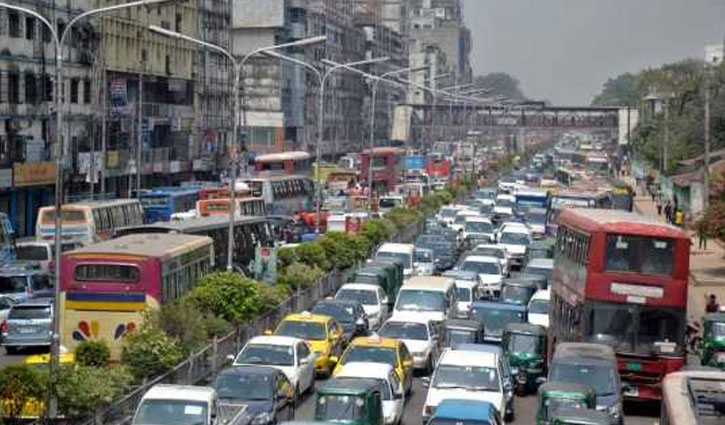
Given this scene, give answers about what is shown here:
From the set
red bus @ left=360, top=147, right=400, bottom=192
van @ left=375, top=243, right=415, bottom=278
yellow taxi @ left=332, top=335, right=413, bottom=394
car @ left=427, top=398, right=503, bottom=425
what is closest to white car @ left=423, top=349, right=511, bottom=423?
yellow taxi @ left=332, top=335, right=413, bottom=394

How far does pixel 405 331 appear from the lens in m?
34.5

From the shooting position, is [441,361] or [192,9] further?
[192,9]

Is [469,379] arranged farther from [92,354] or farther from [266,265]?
[266,265]

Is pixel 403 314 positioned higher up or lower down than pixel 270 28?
lower down

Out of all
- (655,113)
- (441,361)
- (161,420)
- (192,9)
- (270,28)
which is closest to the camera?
(161,420)

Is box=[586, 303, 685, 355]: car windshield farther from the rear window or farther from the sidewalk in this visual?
the sidewalk

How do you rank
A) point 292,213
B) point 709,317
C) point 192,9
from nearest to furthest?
point 709,317, point 292,213, point 192,9

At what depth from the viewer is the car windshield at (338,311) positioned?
37156 millimetres

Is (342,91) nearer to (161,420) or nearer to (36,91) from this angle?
(36,91)

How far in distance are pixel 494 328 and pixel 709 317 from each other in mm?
5243

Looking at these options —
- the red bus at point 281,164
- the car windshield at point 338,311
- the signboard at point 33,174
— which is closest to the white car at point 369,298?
the car windshield at point 338,311

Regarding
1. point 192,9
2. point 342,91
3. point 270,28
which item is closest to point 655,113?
point 342,91

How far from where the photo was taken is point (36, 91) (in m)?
72.3

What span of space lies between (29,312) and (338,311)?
7.46 meters
